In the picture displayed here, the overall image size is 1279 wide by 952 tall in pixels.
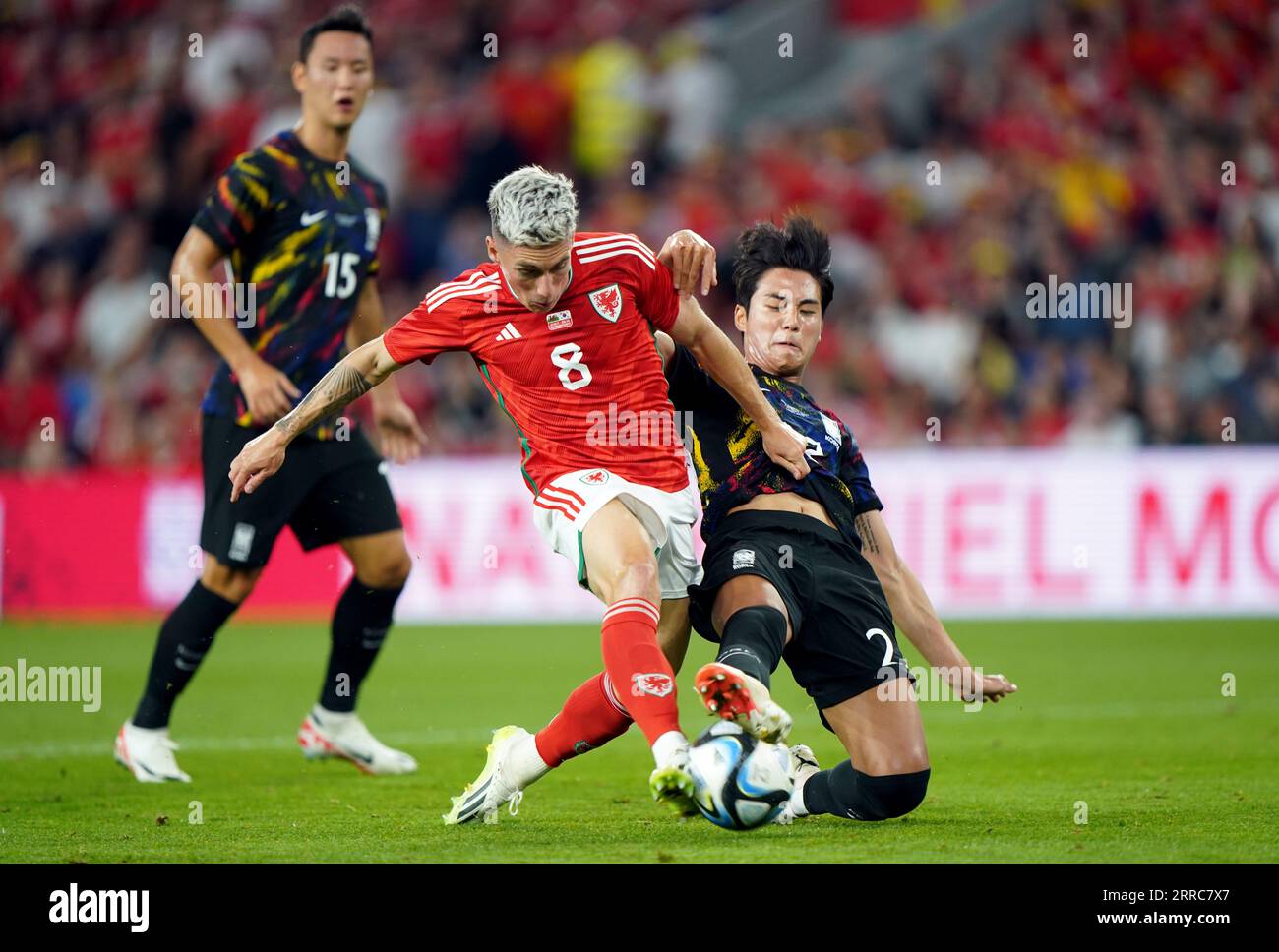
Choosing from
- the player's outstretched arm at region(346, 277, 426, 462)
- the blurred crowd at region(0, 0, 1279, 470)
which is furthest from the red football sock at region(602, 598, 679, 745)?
the blurred crowd at region(0, 0, 1279, 470)

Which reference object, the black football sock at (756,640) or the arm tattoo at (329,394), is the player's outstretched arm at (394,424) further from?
the black football sock at (756,640)

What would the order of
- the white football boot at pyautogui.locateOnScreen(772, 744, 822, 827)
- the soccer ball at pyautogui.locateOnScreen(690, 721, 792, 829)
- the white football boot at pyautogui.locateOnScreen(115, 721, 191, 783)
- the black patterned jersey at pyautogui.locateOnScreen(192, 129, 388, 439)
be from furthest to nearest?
the black patterned jersey at pyautogui.locateOnScreen(192, 129, 388, 439) → the white football boot at pyautogui.locateOnScreen(115, 721, 191, 783) → the white football boot at pyautogui.locateOnScreen(772, 744, 822, 827) → the soccer ball at pyautogui.locateOnScreen(690, 721, 792, 829)

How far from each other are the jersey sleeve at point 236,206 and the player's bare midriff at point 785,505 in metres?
2.57

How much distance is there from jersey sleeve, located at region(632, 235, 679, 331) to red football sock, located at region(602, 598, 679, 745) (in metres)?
0.93

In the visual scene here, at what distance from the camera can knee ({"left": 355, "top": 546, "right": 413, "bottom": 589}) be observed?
690cm

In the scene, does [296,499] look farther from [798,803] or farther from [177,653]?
[798,803]

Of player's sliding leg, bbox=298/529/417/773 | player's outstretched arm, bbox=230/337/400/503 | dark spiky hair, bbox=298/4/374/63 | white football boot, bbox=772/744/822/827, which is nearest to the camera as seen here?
player's outstretched arm, bbox=230/337/400/503

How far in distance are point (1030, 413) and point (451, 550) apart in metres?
4.96

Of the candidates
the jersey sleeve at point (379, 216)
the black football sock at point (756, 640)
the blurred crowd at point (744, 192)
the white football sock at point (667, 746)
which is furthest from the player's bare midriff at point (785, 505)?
the blurred crowd at point (744, 192)

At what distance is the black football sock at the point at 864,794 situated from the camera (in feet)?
17.1

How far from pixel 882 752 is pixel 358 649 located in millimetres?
2608

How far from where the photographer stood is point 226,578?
22.0 ft

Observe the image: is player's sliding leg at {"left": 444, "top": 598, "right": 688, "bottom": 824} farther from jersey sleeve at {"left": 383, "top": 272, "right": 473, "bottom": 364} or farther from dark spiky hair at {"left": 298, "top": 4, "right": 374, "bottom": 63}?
dark spiky hair at {"left": 298, "top": 4, "right": 374, "bottom": 63}
